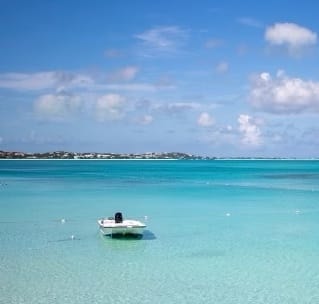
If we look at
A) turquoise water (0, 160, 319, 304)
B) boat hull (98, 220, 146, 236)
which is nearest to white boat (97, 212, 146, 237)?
boat hull (98, 220, 146, 236)

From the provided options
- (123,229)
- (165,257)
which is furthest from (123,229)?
(165,257)

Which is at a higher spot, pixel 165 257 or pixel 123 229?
pixel 123 229

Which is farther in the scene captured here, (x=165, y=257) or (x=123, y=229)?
(x=123, y=229)

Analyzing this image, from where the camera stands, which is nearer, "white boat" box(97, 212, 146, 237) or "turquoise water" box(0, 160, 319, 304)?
"turquoise water" box(0, 160, 319, 304)

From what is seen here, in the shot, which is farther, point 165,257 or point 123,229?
point 123,229

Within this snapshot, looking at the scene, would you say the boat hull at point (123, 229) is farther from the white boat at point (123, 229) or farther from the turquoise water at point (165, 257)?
the turquoise water at point (165, 257)

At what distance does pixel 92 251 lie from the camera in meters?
22.5

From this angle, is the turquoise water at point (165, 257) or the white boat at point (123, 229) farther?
the white boat at point (123, 229)

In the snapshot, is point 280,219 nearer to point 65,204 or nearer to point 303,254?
point 303,254

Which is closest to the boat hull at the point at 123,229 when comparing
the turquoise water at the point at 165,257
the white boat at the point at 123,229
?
the white boat at the point at 123,229

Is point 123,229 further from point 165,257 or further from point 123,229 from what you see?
point 165,257

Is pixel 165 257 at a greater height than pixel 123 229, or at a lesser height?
lesser

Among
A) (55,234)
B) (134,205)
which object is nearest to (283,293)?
(55,234)

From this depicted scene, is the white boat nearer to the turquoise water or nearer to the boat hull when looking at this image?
the boat hull
